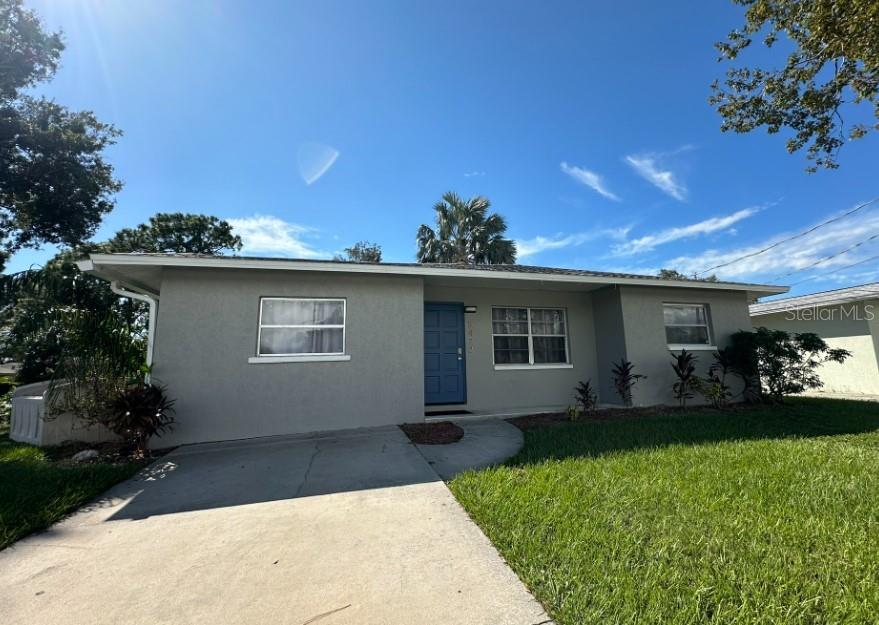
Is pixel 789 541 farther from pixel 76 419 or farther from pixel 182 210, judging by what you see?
pixel 182 210

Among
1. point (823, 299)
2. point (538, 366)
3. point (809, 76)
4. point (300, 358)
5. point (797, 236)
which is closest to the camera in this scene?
point (300, 358)

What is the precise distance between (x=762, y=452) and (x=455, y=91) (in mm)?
9269

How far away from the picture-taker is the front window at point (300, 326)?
6.44 m

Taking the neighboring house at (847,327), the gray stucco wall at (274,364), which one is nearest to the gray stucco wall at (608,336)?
the gray stucco wall at (274,364)

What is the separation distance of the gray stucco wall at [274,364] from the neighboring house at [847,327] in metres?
13.1

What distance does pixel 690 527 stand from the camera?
8.76 ft

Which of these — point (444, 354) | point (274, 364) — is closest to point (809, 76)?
point (444, 354)

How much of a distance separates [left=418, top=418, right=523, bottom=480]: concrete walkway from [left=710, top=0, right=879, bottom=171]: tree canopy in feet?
26.7

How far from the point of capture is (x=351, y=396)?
21.3 ft

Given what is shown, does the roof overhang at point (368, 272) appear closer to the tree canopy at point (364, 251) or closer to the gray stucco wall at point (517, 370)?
the gray stucco wall at point (517, 370)

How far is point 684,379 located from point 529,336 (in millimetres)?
3584

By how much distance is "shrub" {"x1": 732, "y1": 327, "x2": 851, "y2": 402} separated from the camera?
8148 mm

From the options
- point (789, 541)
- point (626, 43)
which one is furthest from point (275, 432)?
point (626, 43)

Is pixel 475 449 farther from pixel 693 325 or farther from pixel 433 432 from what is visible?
pixel 693 325
